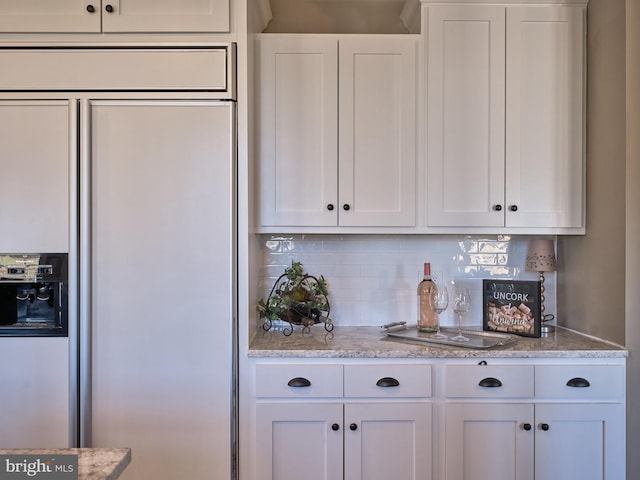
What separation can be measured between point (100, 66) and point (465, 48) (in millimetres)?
1600

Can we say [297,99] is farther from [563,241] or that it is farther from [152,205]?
[563,241]

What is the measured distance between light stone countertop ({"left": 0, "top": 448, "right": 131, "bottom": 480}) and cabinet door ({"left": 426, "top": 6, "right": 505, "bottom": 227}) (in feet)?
5.23

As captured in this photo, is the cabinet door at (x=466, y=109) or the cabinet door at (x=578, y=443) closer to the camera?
the cabinet door at (x=578, y=443)

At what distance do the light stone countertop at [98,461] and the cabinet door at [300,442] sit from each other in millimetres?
961

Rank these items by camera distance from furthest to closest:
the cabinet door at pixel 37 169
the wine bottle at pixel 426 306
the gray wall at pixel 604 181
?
the wine bottle at pixel 426 306
the gray wall at pixel 604 181
the cabinet door at pixel 37 169

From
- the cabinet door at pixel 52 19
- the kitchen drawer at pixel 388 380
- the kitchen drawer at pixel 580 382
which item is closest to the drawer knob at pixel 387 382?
the kitchen drawer at pixel 388 380

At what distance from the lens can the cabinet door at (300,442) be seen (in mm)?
1695

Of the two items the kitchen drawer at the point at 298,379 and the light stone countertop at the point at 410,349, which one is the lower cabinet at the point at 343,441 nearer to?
the kitchen drawer at the point at 298,379

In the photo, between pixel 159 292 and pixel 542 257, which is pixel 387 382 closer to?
pixel 159 292

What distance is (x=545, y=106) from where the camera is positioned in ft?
6.40

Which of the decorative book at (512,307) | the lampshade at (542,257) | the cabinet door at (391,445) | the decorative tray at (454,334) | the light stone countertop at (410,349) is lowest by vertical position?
the cabinet door at (391,445)

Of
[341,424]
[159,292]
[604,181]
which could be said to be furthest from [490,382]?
[159,292]

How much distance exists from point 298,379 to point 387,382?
1.19 ft

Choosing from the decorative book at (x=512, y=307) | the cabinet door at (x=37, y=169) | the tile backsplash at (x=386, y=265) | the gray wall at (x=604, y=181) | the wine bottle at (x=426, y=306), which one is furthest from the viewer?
the tile backsplash at (x=386, y=265)
